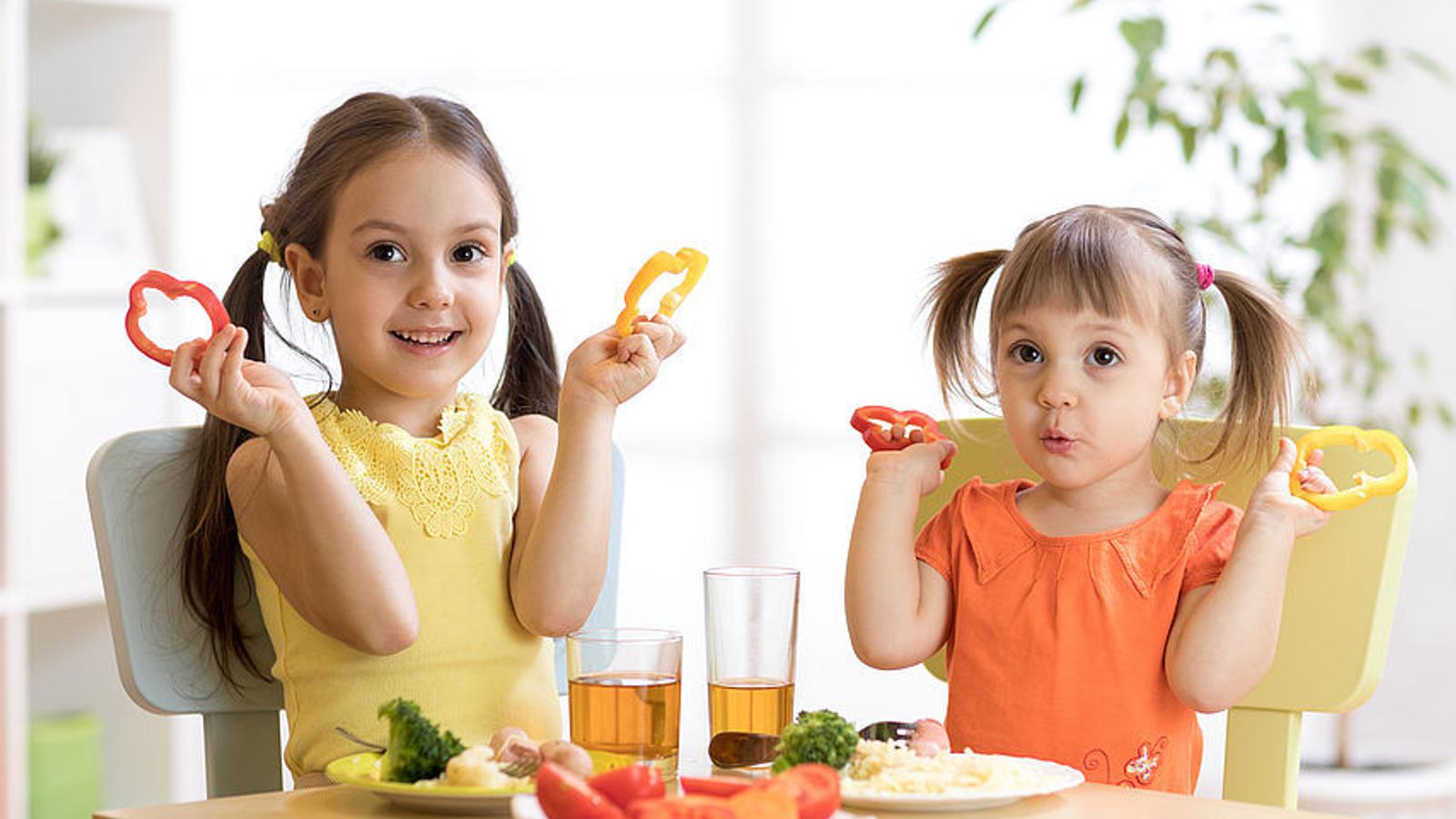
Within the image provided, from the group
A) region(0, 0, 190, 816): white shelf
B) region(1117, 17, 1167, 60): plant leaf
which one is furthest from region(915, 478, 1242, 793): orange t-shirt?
region(0, 0, 190, 816): white shelf

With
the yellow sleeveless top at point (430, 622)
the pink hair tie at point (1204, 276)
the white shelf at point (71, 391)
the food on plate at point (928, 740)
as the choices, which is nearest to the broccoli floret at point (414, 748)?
the food on plate at point (928, 740)

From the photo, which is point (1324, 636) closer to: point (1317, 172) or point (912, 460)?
point (912, 460)

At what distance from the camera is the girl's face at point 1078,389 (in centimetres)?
147

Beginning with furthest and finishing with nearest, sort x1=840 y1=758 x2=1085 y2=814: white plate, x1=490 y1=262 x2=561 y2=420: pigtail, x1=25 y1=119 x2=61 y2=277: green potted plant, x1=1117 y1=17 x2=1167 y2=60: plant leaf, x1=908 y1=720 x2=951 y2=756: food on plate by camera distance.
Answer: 1. x1=25 y1=119 x2=61 y2=277: green potted plant
2. x1=1117 y1=17 x2=1167 y2=60: plant leaf
3. x1=490 y1=262 x2=561 y2=420: pigtail
4. x1=908 y1=720 x2=951 y2=756: food on plate
5. x1=840 y1=758 x2=1085 y2=814: white plate

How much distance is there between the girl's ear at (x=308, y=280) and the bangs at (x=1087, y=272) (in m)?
0.59

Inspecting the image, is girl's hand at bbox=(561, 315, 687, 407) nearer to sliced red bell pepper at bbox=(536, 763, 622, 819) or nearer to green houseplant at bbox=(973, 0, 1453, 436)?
sliced red bell pepper at bbox=(536, 763, 622, 819)

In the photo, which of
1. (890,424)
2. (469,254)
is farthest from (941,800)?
(469,254)

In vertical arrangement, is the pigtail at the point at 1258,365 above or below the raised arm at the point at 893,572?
above

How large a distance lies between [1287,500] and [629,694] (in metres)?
0.54

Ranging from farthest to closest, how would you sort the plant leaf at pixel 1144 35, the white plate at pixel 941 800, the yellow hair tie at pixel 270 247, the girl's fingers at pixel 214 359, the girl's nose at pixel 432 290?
the plant leaf at pixel 1144 35, the yellow hair tie at pixel 270 247, the girl's nose at pixel 432 290, the girl's fingers at pixel 214 359, the white plate at pixel 941 800

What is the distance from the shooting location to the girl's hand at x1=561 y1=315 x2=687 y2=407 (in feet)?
4.86

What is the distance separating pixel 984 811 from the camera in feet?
3.75

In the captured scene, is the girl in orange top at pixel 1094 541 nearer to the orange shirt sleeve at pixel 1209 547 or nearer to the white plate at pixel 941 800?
the orange shirt sleeve at pixel 1209 547

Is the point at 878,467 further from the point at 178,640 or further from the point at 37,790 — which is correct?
the point at 37,790
